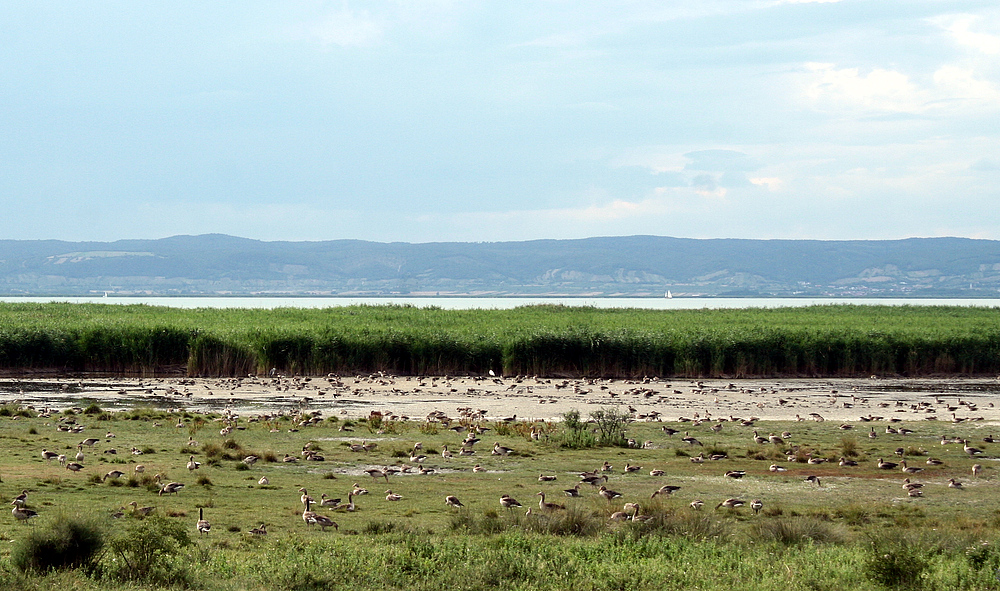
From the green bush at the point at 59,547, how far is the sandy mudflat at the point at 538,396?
1794 cm

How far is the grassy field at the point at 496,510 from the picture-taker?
10508 mm

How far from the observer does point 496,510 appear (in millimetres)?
14703

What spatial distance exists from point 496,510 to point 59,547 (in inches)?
250

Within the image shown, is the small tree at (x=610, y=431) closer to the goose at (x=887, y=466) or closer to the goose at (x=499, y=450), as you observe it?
the goose at (x=499, y=450)

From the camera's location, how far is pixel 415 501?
621 inches

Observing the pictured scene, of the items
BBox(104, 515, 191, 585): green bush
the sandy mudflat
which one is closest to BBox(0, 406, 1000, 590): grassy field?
BBox(104, 515, 191, 585): green bush

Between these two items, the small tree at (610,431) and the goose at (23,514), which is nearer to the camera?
Answer: the goose at (23,514)

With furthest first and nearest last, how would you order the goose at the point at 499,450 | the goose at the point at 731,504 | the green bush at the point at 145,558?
the goose at the point at 499,450 < the goose at the point at 731,504 < the green bush at the point at 145,558

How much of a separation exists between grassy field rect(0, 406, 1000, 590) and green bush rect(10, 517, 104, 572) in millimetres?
56

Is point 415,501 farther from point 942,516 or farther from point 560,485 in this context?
point 942,516

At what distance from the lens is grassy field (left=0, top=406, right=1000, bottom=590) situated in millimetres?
10508

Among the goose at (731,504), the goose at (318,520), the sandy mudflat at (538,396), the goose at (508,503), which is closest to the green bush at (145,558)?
the goose at (318,520)

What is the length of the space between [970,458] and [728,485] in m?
6.96

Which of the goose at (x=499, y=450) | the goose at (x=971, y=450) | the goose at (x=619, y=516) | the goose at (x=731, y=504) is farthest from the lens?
the goose at (x=971, y=450)
